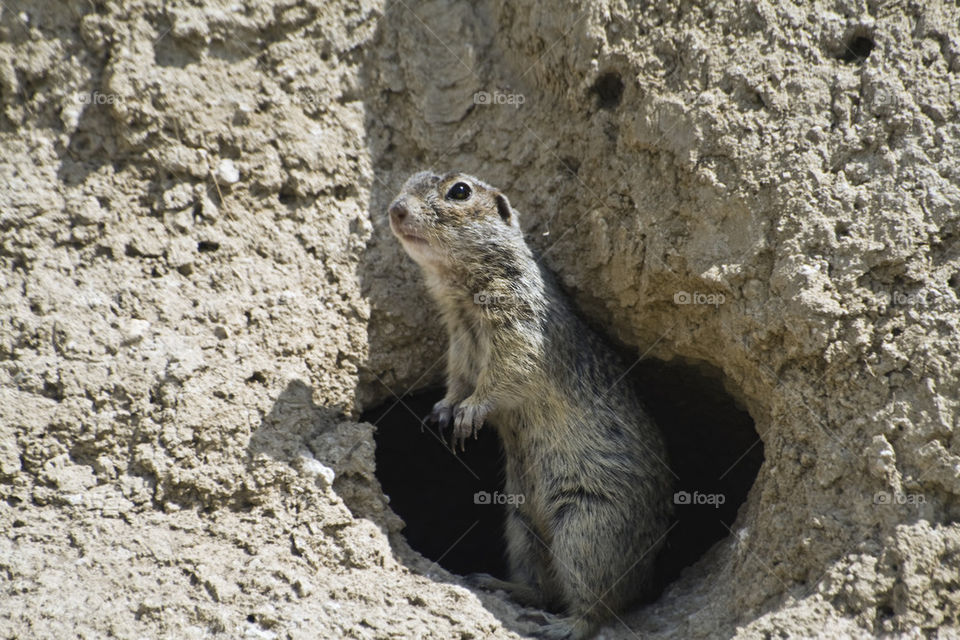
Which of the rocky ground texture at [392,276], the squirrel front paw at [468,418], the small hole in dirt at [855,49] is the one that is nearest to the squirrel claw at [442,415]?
the squirrel front paw at [468,418]

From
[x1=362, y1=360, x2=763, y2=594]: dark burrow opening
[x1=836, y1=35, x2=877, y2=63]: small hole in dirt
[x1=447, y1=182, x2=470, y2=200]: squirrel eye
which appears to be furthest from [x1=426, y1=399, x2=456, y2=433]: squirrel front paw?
[x1=836, y1=35, x2=877, y2=63]: small hole in dirt

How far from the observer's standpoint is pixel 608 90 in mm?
4988

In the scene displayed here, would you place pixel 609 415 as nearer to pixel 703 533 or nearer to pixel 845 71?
pixel 703 533

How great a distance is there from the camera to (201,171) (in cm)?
480

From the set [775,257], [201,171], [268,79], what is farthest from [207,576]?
[775,257]

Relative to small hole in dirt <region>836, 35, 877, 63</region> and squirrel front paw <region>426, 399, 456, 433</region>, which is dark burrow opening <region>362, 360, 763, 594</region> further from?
small hole in dirt <region>836, 35, 877, 63</region>

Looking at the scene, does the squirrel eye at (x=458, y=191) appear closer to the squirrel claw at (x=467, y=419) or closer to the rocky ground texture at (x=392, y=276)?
the rocky ground texture at (x=392, y=276)

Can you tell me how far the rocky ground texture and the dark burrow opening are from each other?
70 centimetres

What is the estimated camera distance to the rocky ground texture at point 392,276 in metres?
3.85

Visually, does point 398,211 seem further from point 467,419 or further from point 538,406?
point 538,406

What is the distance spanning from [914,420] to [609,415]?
171 centimetres

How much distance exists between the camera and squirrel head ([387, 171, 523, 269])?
499 centimetres

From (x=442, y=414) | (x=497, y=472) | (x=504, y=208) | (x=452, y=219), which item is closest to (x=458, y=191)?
(x=452, y=219)

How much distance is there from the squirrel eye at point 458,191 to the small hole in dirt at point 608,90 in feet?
3.18
